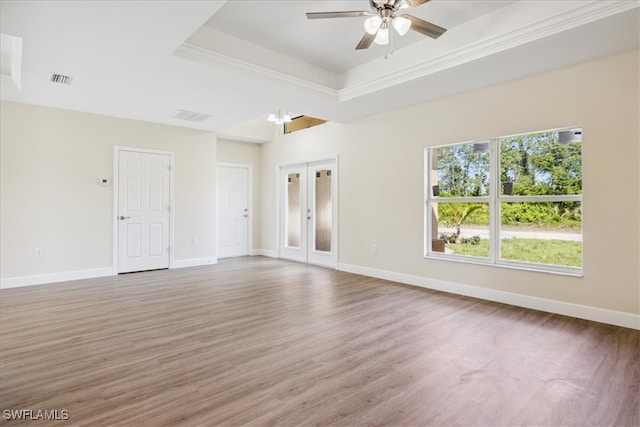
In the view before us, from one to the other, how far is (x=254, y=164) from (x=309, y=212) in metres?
2.16

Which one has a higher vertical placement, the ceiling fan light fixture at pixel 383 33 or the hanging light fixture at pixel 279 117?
the hanging light fixture at pixel 279 117

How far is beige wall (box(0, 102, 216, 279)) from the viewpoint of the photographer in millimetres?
4812

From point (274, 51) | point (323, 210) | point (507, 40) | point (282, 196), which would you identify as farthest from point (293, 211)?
point (507, 40)

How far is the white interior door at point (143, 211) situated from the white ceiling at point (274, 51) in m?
1.17

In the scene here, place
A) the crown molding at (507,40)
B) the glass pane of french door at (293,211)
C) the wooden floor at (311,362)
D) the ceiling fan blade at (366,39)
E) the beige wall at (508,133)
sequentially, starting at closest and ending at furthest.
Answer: the wooden floor at (311,362), the crown molding at (507,40), the ceiling fan blade at (366,39), the beige wall at (508,133), the glass pane of french door at (293,211)

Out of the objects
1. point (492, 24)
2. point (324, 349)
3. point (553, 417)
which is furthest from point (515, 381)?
point (492, 24)

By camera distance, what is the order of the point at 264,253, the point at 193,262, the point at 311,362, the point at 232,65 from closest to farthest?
the point at 311,362 → the point at 232,65 → the point at 193,262 → the point at 264,253

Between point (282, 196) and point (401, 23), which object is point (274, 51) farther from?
point (282, 196)

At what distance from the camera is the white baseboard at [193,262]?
641 cm

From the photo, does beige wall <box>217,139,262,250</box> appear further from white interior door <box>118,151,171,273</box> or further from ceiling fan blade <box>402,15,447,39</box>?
ceiling fan blade <box>402,15,447,39</box>

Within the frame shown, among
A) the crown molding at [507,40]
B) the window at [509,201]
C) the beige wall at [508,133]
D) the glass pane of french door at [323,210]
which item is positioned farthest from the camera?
the glass pane of french door at [323,210]

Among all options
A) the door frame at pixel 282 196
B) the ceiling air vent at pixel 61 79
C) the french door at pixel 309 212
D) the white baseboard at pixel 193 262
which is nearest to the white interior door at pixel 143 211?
the white baseboard at pixel 193 262

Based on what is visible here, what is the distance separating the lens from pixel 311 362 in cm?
249

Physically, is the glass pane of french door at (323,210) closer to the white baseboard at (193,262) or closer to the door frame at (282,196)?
the door frame at (282,196)
